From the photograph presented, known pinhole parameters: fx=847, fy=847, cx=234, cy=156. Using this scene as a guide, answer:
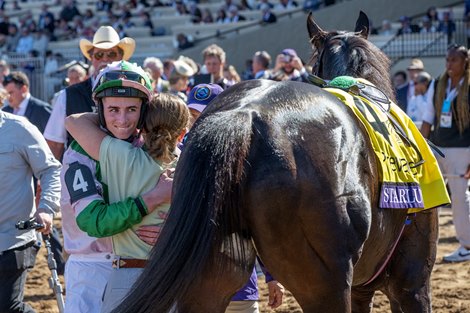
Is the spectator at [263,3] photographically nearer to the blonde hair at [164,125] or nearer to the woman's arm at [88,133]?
the woman's arm at [88,133]

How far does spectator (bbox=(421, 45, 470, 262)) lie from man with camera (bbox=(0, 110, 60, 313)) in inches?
207

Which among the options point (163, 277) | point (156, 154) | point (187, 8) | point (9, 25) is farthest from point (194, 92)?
point (9, 25)

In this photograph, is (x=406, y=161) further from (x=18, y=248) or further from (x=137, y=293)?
(x=18, y=248)

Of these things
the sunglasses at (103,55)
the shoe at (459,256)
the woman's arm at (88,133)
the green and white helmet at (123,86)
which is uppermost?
the sunglasses at (103,55)

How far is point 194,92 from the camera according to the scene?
4844mm

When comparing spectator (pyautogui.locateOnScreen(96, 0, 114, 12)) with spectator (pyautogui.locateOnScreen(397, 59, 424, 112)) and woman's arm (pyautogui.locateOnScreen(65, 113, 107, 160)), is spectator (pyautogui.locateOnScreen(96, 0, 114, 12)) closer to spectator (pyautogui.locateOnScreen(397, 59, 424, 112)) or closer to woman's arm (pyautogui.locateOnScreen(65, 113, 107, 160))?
spectator (pyautogui.locateOnScreen(397, 59, 424, 112))

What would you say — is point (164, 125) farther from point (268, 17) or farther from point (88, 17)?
point (88, 17)

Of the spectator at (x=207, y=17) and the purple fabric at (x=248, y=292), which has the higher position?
the spectator at (x=207, y=17)

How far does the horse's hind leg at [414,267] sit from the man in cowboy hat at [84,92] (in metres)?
2.96

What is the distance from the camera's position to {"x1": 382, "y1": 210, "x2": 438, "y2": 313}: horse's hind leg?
174 inches

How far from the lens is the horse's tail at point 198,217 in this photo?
3.22 m

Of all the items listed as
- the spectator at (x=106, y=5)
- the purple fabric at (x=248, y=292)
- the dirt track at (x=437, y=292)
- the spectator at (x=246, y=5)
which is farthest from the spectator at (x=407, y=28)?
the purple fabric at (x=248, y=292)

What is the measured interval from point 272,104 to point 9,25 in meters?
28.1

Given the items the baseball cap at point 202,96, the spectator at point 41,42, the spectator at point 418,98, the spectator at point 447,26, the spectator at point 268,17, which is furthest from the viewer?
the spectator at point 41,42
